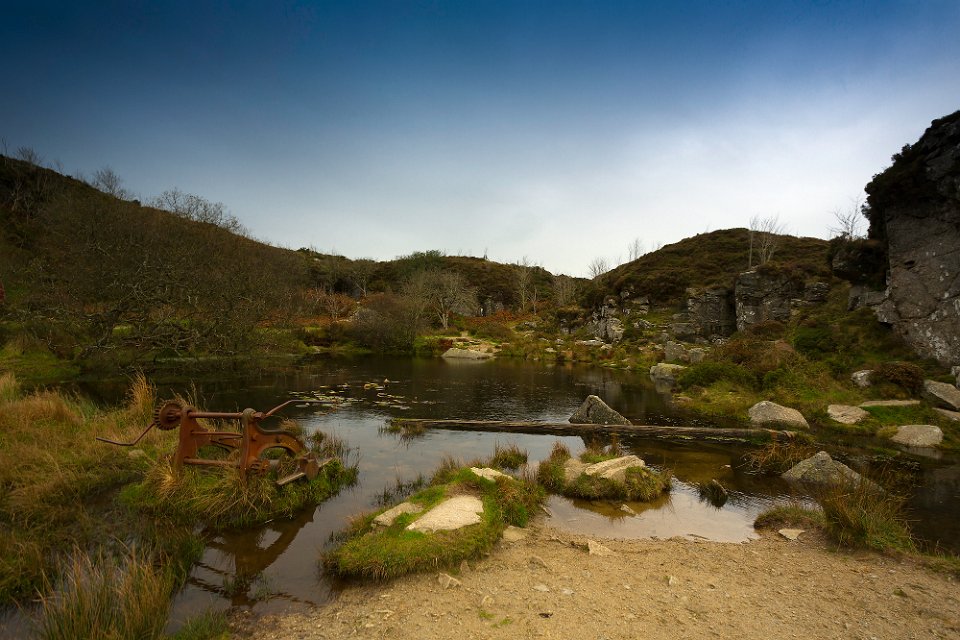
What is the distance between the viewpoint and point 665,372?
30734 millimetres

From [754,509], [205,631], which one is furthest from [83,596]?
[754,509]

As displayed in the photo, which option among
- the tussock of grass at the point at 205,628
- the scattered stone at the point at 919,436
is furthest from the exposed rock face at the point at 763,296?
the tussock of grass at the point at 205,628

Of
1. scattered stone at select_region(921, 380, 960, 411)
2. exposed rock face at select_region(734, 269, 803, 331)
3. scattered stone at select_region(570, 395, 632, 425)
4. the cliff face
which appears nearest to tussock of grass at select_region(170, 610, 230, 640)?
scattered stone at select_region(570, 395, 632, 425)

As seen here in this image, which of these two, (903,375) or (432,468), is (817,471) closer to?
(432,468)

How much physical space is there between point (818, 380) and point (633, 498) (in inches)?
630

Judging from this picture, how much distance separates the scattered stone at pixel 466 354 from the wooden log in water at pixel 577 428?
2682 cm

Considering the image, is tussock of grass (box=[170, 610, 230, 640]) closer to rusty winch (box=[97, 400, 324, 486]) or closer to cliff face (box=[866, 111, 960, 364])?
rusty winch (box=[97, 400, 324, 486])

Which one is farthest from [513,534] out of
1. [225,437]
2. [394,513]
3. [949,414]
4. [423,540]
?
[949,414]

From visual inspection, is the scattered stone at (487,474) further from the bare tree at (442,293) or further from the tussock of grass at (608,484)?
the bare tree at (442,293)

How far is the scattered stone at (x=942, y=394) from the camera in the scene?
15.3 meters

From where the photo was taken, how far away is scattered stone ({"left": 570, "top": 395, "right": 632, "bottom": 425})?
1638 cm

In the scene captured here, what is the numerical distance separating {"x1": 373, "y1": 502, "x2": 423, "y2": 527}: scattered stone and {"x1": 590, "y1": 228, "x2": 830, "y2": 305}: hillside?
4570cm

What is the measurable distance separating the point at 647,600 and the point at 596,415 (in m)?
11.7

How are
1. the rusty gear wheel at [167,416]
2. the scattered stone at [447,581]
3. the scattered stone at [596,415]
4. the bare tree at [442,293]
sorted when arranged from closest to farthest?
the scattered stone at [447,581] → the rusty gear wheel at [167,416] → the scattered stone at [596,415] → the bare tree at [442,293]
